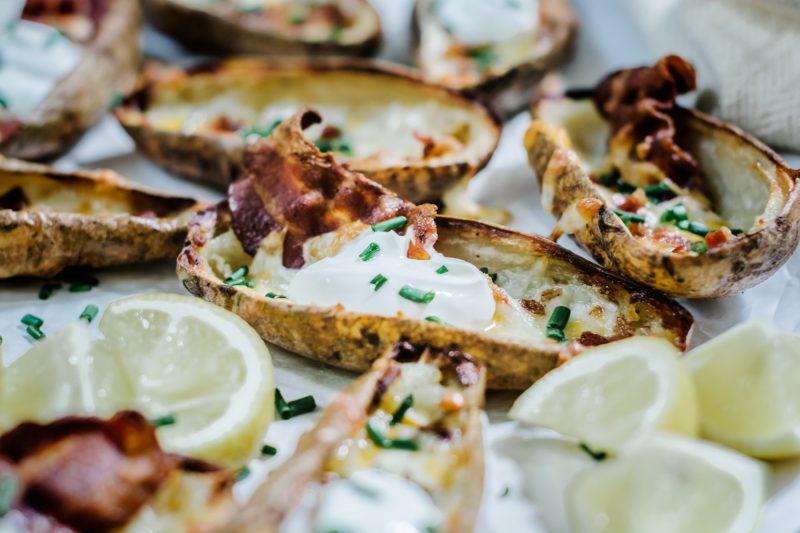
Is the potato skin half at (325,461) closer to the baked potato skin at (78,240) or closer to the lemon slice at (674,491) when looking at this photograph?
the lemon slice at (674,491)

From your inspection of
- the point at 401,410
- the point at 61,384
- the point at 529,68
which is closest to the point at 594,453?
the point at 401,410

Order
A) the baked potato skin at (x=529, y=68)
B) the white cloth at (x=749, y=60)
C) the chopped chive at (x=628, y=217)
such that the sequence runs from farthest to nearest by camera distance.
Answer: the baked potato skin at (x=529, y=68), the white cloth at (x=749, y=60), the chopped chive at (x=628, y=217)

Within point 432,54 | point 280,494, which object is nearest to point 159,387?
point 280,494

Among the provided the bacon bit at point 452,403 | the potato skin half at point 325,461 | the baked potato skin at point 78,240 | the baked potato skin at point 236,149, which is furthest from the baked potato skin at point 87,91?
the bacon bit at point 452,403

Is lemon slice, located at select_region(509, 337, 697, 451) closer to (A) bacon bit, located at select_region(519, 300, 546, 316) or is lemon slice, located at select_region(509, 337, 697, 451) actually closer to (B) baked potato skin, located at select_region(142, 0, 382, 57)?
(A) bacon bit, located at select_region(519, 300, 546, 316)

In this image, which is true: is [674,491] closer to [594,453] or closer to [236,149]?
[594,453]


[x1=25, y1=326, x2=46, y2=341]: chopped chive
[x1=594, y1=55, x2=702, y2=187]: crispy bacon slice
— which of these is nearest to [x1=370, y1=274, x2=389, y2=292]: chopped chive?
[x1=25, y1=326, x2=46, y2=341]: chopped chive
